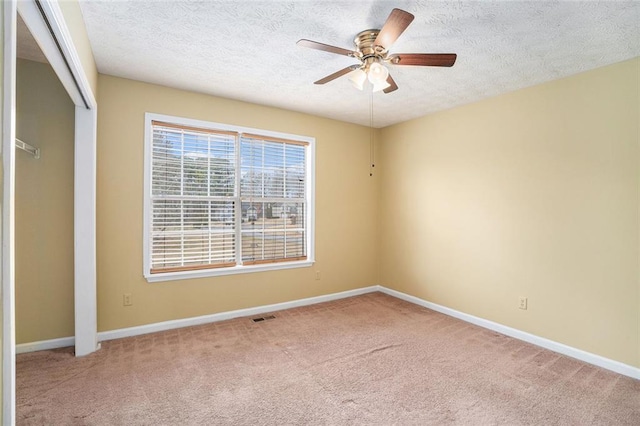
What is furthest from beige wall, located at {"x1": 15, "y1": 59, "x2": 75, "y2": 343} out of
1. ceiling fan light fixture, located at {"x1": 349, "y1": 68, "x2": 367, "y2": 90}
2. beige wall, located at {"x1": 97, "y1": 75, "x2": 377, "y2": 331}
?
ceiling fan light fixture, located at {"x1": 349, "y1": 68, "x2": 367, "y2": 90}

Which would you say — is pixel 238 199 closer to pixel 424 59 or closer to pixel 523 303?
pixel 424 59

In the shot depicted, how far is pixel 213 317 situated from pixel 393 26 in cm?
332

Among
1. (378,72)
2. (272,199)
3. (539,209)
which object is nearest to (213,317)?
(272,199)

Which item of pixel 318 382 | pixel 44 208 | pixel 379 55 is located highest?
pixel 379 55

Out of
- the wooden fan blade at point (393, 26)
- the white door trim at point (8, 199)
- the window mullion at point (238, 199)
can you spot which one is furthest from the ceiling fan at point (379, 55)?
the window mullion at point (238, 199)

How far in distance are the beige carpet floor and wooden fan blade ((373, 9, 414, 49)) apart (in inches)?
94.4

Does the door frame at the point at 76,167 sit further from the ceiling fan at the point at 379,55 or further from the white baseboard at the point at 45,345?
the ceiling fan at the point at 379,55

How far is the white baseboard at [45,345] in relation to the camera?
9.20 feet

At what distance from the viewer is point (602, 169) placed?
2750 millimetres

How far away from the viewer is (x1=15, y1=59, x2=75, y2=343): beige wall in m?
2.79

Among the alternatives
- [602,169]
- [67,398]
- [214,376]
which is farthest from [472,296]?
[67,398]

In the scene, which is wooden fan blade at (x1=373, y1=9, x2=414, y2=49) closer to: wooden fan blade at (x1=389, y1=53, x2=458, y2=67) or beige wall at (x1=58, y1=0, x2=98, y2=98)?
wooden fan blade at (x1=389, y1=53, x2=458, y2=67)

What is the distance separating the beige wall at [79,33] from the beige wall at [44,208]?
57 cm

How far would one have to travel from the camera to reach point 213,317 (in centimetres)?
363
